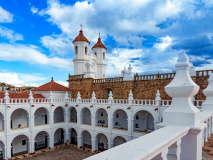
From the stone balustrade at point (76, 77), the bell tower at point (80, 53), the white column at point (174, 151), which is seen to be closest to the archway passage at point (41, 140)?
the stone balustrade at point (76, 77)

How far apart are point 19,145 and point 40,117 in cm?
→ 506

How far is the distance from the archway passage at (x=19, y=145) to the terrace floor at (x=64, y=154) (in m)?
3.35

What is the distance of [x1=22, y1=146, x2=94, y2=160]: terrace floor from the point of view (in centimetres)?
2109

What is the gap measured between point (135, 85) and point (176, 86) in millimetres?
19793

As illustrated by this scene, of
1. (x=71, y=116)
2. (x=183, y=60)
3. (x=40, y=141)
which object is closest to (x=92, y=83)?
(x=71, y=116)

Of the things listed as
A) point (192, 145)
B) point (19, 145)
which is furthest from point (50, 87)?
point (192, 145)

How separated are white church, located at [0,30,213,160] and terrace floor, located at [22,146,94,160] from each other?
130cm

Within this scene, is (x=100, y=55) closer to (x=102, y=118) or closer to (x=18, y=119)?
(x=102, y=118)

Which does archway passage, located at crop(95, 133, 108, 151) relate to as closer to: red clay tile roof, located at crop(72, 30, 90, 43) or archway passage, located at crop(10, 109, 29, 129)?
archway passage, located at crop(10, 109, 29, 129)

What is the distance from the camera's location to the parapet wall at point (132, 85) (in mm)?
18047

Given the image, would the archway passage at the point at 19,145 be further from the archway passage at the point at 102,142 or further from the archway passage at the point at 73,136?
the archway passage at the point at 102,142

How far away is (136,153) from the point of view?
166cm

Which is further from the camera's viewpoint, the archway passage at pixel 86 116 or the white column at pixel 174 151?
the archway passage at pixel 86 116

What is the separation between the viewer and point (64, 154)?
2247 cm
